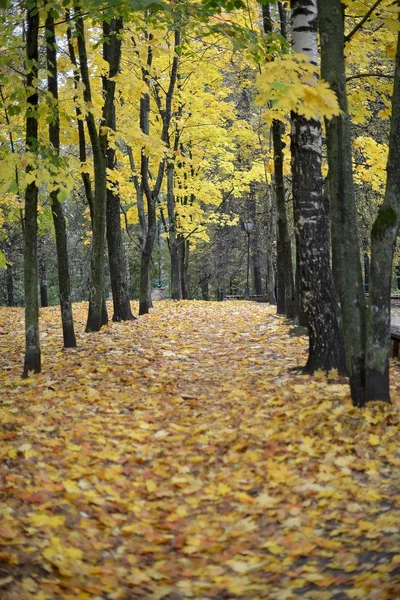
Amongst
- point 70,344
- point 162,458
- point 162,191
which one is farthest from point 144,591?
point 162,191

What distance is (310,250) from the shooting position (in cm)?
705

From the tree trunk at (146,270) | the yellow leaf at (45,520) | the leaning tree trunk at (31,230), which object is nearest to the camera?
the yellow leaf at (45,520)

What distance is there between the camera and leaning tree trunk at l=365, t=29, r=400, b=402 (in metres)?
5.38

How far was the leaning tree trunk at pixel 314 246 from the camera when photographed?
701cm

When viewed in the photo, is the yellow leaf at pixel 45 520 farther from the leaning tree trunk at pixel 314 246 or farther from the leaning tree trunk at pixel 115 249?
the leaning tree trunk at pixel 115 249

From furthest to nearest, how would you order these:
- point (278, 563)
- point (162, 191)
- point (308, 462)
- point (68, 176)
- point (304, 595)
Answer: point (162, 191), point (68, 176), point (308, 462), point (278, 563), point (304, 595)

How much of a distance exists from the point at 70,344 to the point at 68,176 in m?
3.94

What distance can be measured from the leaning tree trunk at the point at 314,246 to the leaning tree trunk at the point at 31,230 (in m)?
3.34

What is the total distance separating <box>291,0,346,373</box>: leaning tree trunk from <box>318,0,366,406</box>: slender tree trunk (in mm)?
1206

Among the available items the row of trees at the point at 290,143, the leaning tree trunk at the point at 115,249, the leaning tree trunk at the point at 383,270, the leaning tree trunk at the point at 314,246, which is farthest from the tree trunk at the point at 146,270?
the leaning tree trunk at the point at 383,270

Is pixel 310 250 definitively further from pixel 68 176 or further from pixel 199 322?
pixel 199 322

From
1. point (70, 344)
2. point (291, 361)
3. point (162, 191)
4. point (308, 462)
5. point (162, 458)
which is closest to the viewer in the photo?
point (308, 462)

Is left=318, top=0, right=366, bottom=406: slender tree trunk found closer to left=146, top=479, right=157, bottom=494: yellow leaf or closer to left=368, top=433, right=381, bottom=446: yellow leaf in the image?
left=368, top=433, right=381, bottom=446: yellow leaf

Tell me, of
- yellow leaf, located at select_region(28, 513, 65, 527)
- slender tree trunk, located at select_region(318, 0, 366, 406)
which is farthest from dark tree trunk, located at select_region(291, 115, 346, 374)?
yellow leaf, located at select_region(28, 513, 65, 527)
